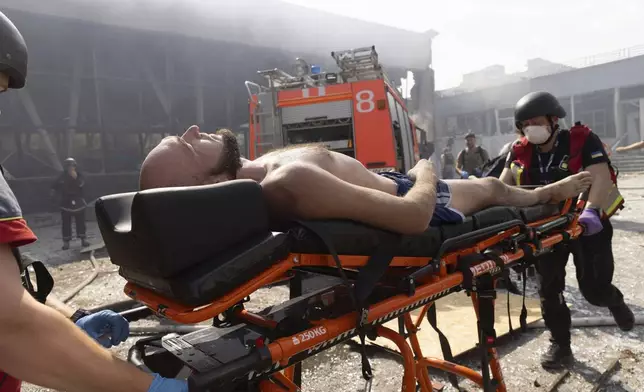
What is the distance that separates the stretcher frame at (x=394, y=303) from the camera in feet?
4.14

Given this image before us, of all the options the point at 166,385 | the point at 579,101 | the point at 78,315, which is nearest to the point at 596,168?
the point at 166,385

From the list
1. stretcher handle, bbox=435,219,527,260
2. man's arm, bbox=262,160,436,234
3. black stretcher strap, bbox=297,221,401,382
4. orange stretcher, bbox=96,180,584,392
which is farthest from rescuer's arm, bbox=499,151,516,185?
black stretcher strap, bbox=297,221,401,382

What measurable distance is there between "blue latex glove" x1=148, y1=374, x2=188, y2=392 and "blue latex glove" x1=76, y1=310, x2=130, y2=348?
1.78 feet

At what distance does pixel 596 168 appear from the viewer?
2.97 meters

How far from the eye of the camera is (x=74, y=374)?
923 mm

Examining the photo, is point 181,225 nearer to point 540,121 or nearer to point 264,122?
point 540,121

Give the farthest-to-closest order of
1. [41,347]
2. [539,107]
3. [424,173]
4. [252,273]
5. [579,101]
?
[579,101], [539,107], [424,173], [252,273], [41,347]

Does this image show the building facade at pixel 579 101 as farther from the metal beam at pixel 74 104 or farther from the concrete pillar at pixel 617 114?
the metal beam at pixel 74 104

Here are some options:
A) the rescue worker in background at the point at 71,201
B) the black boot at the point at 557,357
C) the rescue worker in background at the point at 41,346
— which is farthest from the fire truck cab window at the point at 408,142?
the rescue worker in background at the point at 41,346

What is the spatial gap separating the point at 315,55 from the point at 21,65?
16251 millimetres

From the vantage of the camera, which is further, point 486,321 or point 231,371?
point 486,321

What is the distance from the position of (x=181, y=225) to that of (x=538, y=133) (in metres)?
2.76

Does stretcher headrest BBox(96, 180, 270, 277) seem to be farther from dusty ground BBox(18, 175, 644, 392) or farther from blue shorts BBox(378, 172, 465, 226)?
dusty ground BBox(18, 175, 644, 392)

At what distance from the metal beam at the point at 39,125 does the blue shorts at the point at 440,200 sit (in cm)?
1284
